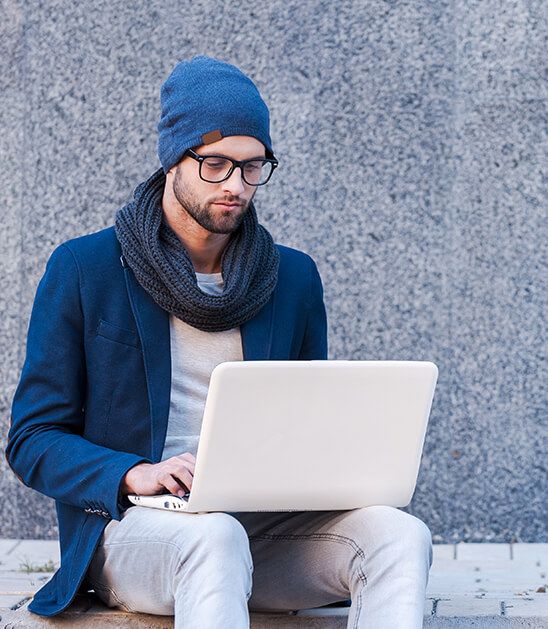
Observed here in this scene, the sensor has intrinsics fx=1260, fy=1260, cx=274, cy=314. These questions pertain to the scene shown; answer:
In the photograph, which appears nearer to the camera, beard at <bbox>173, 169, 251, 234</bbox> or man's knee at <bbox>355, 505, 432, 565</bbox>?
man's knee at <bbox>355, 505, 432, 565</bbox>

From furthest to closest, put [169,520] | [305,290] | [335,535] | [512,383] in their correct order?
[512,383] < [305,290] < [335,535] < [169,520]

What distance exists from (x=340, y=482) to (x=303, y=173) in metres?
2.26

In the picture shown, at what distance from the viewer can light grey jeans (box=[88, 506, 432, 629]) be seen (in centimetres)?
254

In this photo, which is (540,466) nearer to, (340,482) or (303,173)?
(303,173)

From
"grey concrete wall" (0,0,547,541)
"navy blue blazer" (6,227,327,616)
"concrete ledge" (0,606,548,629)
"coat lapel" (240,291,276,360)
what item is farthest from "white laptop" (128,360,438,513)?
"grey concrete wall" (0,0,547,541)

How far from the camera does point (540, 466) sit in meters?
4.79

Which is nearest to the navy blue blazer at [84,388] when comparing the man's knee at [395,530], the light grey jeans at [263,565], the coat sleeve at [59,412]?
the coat sleeve at [59,412]

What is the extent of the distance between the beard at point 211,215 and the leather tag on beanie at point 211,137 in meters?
0.13

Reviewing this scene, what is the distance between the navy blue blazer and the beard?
0.20m

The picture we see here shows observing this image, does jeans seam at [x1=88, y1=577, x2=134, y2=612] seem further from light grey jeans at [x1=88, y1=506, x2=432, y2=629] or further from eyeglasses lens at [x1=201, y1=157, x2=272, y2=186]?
eyeglasses lens at [x1=201, y1=157, x2=272, y2=186]

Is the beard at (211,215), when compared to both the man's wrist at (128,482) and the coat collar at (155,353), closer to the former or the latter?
the coat collar at (155,353)

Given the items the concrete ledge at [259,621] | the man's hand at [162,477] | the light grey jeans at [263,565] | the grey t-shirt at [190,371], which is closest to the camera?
the light grey jeans at [263,565]

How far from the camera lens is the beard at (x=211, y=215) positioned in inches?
121

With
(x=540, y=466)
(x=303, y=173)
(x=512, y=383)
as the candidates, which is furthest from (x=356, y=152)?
(x=540, y=466)
